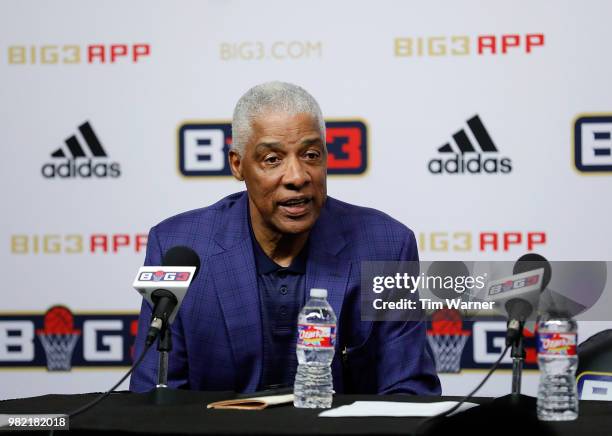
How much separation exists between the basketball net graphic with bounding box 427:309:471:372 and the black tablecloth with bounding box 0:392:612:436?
1451mm

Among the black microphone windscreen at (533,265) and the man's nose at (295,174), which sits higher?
the man's nose at (295,174)

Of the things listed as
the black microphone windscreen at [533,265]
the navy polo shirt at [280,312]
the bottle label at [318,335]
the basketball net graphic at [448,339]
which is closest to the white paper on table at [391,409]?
the bottle label at [318,335]

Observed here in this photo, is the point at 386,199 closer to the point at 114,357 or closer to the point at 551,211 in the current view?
the point at 551,211

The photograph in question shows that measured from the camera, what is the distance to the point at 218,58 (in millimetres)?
3639

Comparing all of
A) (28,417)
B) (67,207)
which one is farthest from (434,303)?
(28,417)

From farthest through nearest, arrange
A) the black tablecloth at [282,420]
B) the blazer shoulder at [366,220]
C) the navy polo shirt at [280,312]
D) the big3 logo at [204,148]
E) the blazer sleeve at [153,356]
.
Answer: the big3 logo at [204,148] < the blazer shoulder at [366,220] < the navy polo shirt at [280,312] < the blazer sleeve at [153,356] < the black tablecloth at [282,420]

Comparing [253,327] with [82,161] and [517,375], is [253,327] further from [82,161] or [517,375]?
[82,161]

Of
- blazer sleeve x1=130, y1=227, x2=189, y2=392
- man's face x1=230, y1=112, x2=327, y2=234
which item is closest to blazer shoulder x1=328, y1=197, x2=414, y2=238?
man's face x1=230, y1=112, x2=327, y2=234

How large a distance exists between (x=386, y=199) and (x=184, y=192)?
0.78 metres

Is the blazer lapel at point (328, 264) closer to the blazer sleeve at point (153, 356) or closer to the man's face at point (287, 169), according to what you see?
the man's face at point (287, 169)

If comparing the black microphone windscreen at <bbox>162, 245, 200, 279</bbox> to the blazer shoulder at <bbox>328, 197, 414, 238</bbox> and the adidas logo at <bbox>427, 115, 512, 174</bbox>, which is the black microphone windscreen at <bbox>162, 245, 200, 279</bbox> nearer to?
the blazer shoulder at <bbox>328, 197, 414, 238</bbox>

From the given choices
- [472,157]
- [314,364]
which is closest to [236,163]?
[314,364]

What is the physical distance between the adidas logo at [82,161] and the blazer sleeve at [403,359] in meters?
1.55

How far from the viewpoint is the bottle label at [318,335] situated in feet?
6.66
